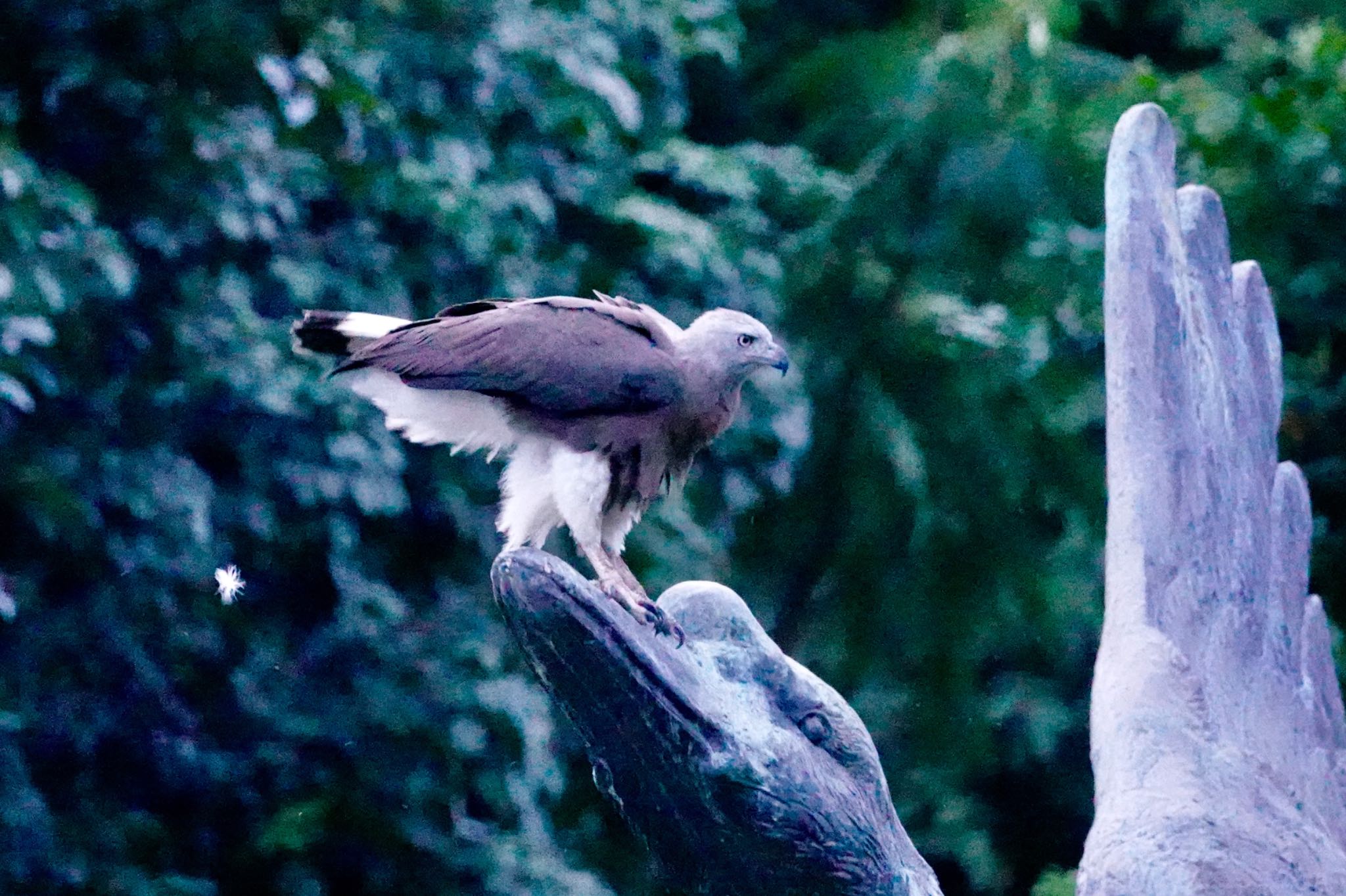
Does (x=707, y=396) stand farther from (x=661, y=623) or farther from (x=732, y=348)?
(x=661, y=623)

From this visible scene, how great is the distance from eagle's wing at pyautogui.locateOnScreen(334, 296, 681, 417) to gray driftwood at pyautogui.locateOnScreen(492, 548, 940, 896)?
34 cm

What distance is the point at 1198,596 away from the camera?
1.99 meters

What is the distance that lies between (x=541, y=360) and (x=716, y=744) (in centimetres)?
67

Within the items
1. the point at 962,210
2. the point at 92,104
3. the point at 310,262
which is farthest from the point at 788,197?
the point at 92,104

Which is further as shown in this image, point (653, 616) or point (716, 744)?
point (653, 616)

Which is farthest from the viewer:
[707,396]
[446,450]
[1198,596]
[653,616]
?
[446,450]

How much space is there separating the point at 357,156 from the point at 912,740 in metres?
2.46

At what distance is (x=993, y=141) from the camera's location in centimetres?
477

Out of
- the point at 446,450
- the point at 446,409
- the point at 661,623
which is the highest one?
the point at 661,623

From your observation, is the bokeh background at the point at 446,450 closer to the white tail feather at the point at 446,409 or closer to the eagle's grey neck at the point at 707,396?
the white tail feather at the point at 446,409

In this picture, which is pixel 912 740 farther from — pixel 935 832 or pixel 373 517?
pixel 373 517

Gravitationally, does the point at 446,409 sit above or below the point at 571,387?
below

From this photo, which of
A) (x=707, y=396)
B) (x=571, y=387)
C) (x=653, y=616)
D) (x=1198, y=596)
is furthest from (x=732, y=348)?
(x=1198, y=596)

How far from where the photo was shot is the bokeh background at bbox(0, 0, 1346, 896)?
126 inches
